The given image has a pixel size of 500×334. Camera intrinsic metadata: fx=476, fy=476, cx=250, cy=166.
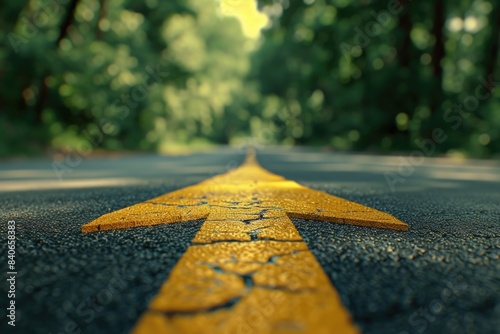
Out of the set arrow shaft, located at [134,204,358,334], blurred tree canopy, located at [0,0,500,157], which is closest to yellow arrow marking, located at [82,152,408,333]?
arrow shaft, located at [134,204,358,334]

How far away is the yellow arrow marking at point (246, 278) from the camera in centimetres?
109

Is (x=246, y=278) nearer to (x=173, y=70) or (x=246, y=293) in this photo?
(x=246, y=293)

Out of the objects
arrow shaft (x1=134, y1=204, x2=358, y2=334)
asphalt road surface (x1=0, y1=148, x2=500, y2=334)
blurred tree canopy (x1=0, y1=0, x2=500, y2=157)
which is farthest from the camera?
blurred tree canopy (x1=0, y1=0, x2=500, y2=157)

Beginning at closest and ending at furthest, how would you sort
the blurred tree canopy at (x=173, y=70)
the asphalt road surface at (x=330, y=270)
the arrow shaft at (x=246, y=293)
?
the arrow shaft at (x=246, y=293) < the asphalt road surface at (x=330, y=270) < the blurred tree canopy at (x=173, y=70)

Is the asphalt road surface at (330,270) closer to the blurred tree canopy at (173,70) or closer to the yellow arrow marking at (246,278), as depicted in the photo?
the yellow arrow marking at (246,278)

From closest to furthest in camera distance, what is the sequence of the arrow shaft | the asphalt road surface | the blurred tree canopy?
the arrow shaft, the asphalt road surface, the blurred tree canopy

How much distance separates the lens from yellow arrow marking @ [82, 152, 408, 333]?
109cm

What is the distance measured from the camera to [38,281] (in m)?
1.44

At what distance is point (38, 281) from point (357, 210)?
1860 millimetres

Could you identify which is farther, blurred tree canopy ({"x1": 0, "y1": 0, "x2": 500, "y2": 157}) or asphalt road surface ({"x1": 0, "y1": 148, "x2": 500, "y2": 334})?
blurred tree canopy ({"x1": 0, "y1": 0, "x2": 500, "y2": 157})

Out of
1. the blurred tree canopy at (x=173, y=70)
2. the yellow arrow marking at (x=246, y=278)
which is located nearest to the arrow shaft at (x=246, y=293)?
the yellow arrow marking at (x=246, y=278)

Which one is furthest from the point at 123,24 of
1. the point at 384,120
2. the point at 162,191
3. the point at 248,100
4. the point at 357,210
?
the point at 248,100

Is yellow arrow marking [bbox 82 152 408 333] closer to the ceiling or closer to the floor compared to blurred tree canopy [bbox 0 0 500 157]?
closer to the floor

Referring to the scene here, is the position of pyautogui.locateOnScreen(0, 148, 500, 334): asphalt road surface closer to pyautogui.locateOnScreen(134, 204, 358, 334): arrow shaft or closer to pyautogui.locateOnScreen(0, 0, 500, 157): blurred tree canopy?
pyautogui.locateOnScreen(134, 204, 358, 334): arrow shaft
